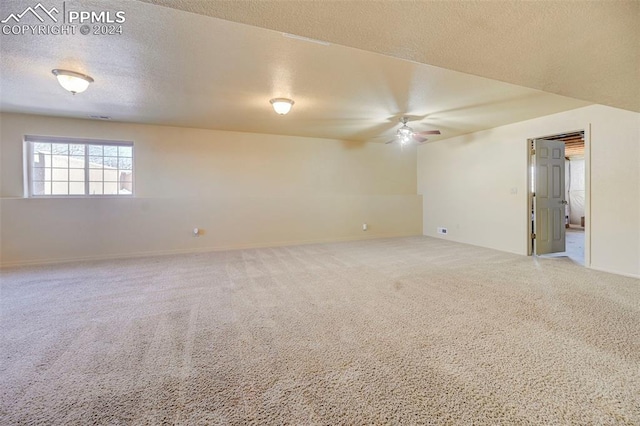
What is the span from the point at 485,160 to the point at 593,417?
4.99m

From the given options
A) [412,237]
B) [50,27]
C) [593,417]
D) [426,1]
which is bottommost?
[593,417]

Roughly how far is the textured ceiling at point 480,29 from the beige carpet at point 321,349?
201 centimetres

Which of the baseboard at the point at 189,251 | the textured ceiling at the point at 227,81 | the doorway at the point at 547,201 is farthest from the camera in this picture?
the doorway at the point at 547,201

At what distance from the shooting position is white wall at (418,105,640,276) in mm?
3619

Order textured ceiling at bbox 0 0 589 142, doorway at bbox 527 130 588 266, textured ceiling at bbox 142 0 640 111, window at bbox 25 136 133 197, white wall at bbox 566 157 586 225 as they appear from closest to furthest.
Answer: textured ceiling at bbox 142 0 640 111 < textured ceiling at bbox 0 0 589 142 < window at bbox 25 136 133 197 < doorway at bbox 527 130 588 266 < white wall at bbox 566 157 586 225

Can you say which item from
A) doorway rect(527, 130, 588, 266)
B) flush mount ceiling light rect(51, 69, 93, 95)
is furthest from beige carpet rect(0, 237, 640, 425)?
flush mount ceiling light rect(51, 69, 93, 95)

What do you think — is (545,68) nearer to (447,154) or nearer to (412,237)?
(447,154)

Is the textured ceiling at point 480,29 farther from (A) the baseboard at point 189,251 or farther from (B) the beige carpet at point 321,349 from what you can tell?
(A) the baseboard at point 189,251

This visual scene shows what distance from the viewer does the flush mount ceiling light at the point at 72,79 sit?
108 inches

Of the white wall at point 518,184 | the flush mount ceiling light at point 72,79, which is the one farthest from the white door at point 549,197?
the flush mount ceiling light at point 72,79

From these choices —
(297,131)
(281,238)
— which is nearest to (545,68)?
(297,131)

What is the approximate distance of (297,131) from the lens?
5.56 metres

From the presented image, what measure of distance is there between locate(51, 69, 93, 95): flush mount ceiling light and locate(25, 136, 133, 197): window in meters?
2.28

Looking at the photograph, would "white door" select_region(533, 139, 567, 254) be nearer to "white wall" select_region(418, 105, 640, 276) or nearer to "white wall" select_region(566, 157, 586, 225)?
"white wall" select_region(418, 105, 640, 276)
